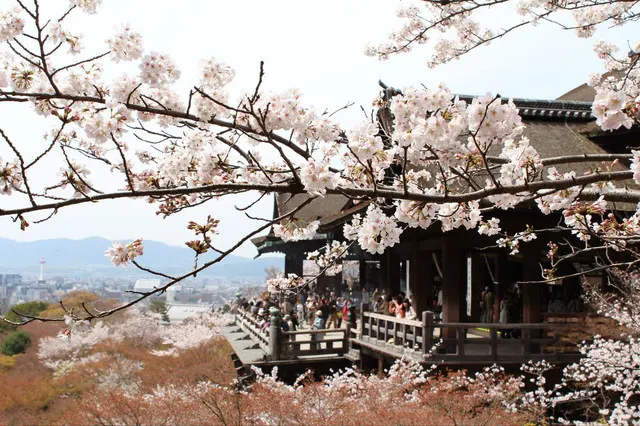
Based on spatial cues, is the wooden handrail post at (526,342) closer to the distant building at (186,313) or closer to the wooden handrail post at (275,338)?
the wooden handrail post at (275,338)

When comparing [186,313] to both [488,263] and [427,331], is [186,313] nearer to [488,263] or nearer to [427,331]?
[488,263]

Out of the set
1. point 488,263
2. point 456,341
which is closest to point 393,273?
point 488,263

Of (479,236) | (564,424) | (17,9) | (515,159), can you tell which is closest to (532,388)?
(564,424)

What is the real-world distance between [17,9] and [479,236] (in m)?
8.67

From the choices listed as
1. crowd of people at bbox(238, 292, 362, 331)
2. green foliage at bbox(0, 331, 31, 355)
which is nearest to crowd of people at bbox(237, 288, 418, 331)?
crowd of people at bbox(238, 292, 362, 331)

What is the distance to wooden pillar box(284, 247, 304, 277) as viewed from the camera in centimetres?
2328

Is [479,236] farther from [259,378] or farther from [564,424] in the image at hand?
[259,378]

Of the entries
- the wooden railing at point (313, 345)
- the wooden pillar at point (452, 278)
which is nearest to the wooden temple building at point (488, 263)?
the wooden pillar at point (452, 278)

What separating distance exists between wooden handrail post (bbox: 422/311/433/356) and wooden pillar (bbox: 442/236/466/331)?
860 mm

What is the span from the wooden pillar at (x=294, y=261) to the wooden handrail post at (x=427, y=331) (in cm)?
1292

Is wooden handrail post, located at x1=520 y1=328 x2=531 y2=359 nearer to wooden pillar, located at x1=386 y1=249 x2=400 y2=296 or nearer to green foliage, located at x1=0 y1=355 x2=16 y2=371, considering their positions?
wooden pillar, located at x1=386 y1=249 x2=400 y2=296

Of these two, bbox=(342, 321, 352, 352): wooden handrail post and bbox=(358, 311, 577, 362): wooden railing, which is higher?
bbox=(358, 311, 577, 362): wooden railing

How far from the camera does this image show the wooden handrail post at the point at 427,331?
10.1m

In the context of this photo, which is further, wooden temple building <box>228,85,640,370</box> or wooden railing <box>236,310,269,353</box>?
wooden railing <box>236,310,269,353</box>
